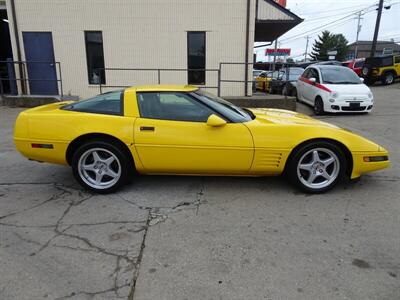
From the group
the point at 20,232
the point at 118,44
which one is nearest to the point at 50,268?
the point at 20,232

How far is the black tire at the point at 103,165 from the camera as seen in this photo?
3.94 metres

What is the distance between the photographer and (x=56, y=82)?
40.2ft

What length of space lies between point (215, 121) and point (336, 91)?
7.52 m

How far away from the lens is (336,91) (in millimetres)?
10078

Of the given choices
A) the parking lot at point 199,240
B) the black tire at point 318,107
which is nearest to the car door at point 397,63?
the black tire at point 318,107

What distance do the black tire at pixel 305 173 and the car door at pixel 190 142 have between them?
499 millimetres

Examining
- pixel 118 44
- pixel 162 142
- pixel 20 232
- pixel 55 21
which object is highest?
pixel 55 21

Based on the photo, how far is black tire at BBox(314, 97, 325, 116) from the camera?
34.4 ft

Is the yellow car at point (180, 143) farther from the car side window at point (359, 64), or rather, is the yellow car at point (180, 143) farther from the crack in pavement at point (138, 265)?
the car side window at point (359, 64)

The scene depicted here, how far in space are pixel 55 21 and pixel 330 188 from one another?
11.1 m

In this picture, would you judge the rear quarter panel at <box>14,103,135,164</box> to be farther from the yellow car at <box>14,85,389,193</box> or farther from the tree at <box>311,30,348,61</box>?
the tree at <box>311,30,348,61</box>

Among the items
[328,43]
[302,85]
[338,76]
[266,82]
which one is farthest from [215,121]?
[328,43]

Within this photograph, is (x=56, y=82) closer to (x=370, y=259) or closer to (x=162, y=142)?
(x=162, y=142)

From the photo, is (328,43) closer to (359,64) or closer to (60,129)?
(359,64)
